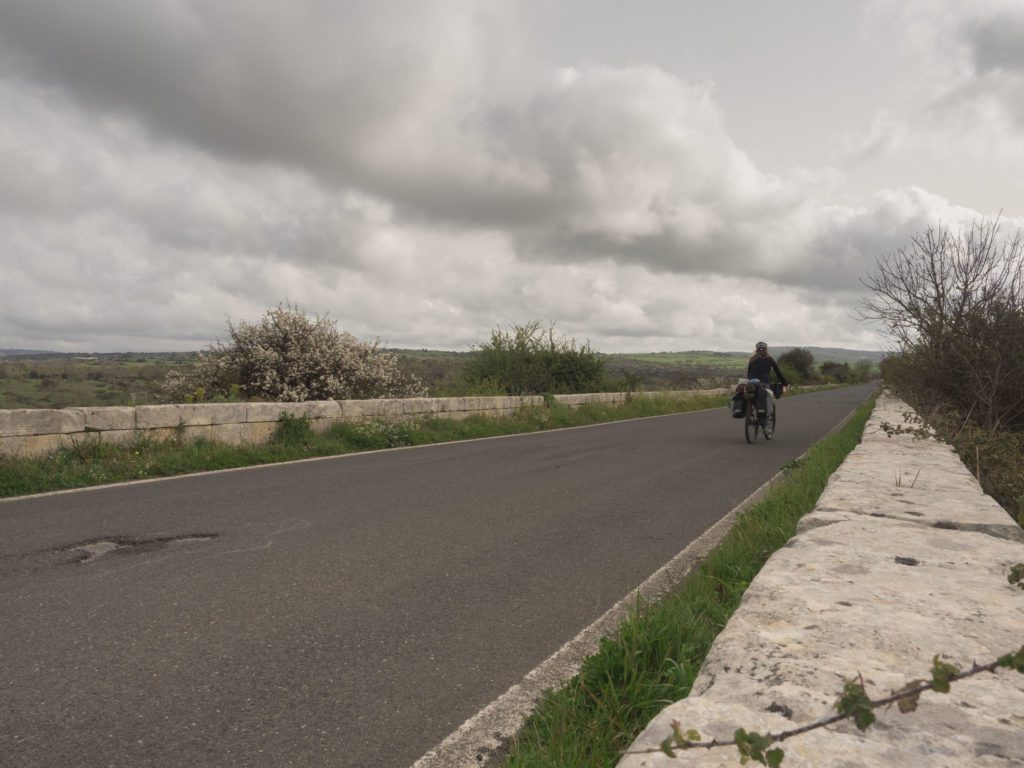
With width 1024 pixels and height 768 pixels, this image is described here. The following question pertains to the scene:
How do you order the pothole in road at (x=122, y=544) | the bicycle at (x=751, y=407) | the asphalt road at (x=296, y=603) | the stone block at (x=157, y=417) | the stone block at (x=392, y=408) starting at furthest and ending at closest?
the stone block at (x=392, y=408)
the bicycle at (x=751, y=407)
the stone block at (x=157, y=417)
the pothole in road at (x=122, y=544)
the asphalt road at (x=296, y=603)

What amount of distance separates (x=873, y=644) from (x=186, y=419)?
32.0ft

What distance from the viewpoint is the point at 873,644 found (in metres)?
1.79

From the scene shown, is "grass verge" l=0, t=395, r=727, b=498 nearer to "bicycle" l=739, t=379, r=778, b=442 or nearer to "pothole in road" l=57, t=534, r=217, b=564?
"pothole in road" l=57, t=534, r=217, b=564

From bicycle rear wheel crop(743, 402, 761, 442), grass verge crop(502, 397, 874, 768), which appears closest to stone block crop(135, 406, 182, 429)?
grass verge crop(502, 397, 874, 768)

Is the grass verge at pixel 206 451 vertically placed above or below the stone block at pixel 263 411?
below

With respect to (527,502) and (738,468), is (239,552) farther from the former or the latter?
(738,468)

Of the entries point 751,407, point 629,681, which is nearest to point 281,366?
point 751,407

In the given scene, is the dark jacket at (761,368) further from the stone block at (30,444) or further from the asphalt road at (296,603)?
the stone block at (30,444)

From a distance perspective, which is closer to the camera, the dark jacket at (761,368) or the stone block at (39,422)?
the stone block at (39,422)

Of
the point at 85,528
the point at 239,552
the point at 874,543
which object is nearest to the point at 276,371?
the point at 85,528

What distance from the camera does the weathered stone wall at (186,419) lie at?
7.88 metres

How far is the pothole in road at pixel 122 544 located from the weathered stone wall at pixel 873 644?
4.36 metres

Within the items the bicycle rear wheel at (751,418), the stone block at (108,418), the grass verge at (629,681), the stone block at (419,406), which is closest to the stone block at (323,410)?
the stone block at (419,406)

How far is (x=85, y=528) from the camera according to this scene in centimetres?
543
